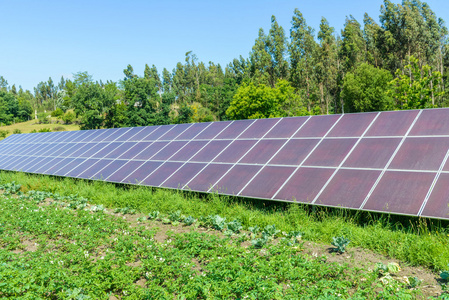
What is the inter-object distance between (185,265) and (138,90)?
78.4 meters

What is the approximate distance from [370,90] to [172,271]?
55514 mm

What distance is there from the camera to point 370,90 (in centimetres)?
5469

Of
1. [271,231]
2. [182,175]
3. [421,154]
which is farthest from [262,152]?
[421,154]

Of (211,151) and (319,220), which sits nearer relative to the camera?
(319,220)

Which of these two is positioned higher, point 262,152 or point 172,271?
point 262,152

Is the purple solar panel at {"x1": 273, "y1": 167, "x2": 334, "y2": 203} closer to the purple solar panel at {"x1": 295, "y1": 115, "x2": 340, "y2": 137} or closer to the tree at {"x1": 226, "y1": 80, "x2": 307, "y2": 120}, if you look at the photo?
the purple solar panel at {"x1": 295, "y1": 115, "x2": 340, "y2": 137}

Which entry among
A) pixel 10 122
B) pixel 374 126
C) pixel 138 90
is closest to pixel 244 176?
pixel 374 126

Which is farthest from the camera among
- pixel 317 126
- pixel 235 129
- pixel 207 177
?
pixel 235 129

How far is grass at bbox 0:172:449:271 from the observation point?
6309 mm

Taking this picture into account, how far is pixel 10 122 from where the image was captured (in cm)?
12088

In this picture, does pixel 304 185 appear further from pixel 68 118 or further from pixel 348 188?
pixel 68 118

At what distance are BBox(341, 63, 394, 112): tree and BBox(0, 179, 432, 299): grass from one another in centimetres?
5268

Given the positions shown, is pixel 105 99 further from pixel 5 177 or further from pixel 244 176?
pixel 244 176

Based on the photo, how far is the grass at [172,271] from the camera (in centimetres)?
500
